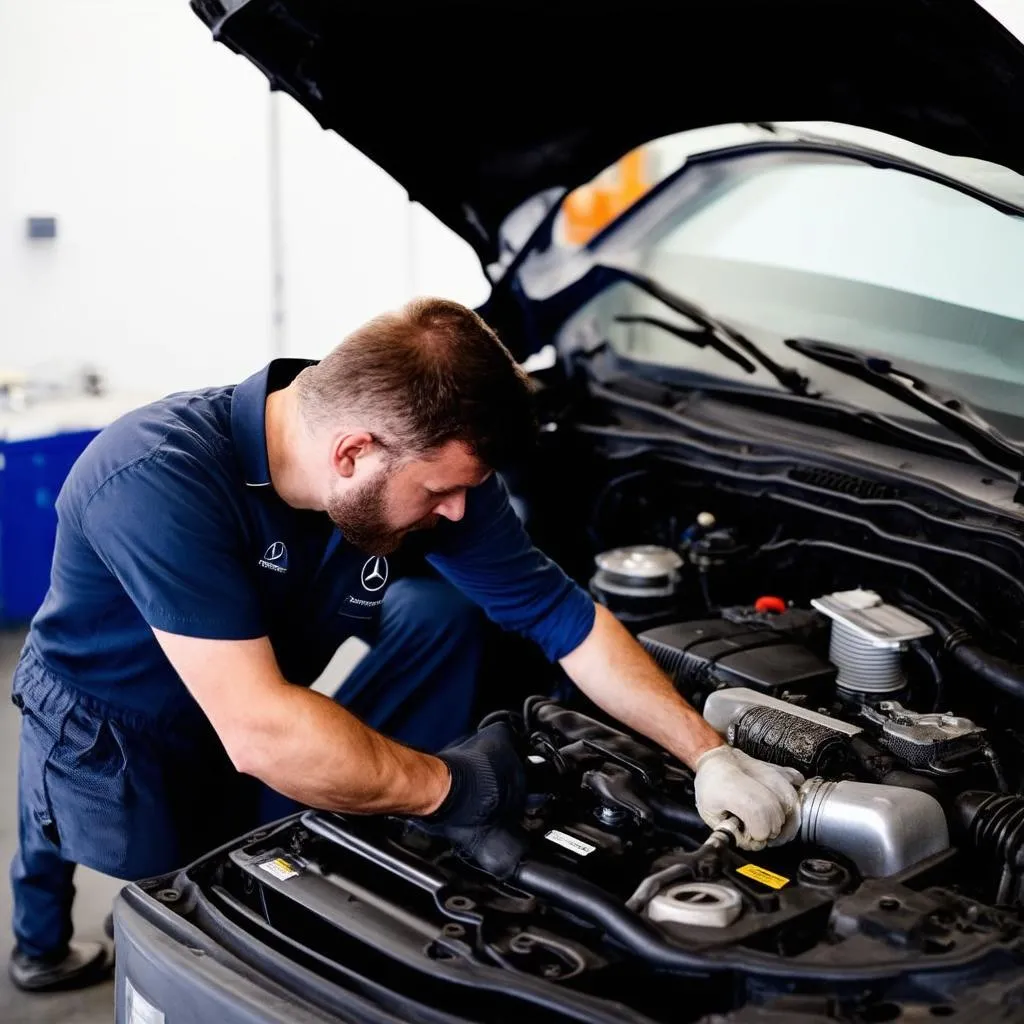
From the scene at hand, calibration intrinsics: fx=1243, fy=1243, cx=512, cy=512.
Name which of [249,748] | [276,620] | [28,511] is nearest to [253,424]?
[276,620]

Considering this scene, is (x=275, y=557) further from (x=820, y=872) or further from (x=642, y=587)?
(x=820, y=872)

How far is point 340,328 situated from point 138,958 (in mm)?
4978

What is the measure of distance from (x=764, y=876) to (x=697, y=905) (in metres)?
0.13

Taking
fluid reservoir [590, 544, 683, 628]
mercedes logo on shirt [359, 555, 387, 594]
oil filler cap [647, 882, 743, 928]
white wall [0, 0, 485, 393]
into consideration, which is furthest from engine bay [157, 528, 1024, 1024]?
white wall [0, 0, 485, 393]

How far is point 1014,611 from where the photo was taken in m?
1.97

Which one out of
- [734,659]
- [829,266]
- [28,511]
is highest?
[829,266]

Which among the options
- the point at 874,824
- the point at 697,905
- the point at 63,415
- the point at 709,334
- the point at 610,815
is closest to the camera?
the point at 697,905

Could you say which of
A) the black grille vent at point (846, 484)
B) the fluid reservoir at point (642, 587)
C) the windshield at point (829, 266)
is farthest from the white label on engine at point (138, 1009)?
the windshield at point (829, 266)

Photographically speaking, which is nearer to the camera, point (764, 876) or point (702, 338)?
point (764, 876)

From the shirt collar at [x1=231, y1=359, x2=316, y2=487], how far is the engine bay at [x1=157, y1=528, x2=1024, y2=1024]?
1.74ft

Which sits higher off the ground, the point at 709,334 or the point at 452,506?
the point at 709,334

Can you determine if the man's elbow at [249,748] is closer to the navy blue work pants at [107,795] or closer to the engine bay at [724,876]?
the engine bay at [724,876]

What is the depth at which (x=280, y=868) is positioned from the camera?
62.6 inches

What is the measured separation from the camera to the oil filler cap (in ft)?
4.54
